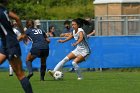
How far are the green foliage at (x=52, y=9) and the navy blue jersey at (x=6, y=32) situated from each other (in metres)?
30.7

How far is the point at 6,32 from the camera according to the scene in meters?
12.9

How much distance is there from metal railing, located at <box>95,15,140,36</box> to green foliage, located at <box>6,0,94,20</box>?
51.2ft

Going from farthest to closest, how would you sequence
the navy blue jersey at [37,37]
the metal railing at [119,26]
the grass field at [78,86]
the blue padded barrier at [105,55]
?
the metal railing at [119,26] < the blue padded barrier at [105,55] < the navy blue jersey at [37,37] < the grass field at [78,86]

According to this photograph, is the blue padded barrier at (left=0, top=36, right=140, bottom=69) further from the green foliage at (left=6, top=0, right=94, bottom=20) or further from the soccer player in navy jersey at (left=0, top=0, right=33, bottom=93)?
the green foliage at (left=6, top=0, right=94, bottom=20)

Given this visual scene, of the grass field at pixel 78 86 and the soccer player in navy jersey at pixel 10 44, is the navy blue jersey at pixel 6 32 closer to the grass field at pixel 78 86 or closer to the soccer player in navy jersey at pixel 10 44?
the soccer player in navy jersey at pixel 10 44

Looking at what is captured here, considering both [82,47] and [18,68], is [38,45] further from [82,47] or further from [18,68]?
[18,68]

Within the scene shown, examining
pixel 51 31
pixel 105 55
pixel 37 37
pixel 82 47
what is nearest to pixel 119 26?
pixel 51 31

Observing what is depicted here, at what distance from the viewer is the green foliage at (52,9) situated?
155ft

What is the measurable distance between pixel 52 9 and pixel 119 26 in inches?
1177

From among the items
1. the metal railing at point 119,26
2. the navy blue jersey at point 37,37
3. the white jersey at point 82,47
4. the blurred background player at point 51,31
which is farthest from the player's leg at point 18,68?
the metal railing at point 119,26

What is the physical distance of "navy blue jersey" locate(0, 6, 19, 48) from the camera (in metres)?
12.8

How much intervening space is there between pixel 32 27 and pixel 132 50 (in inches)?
280

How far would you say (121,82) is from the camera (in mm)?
18438

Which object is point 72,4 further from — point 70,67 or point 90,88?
point 90,88
